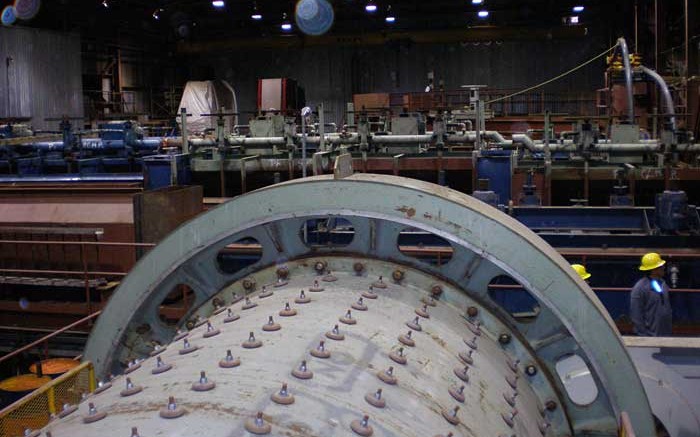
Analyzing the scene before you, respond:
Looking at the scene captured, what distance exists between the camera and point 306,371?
1.95 metres

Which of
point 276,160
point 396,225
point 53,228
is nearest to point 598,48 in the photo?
point 276,160

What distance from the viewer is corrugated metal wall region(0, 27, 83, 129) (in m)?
24.0

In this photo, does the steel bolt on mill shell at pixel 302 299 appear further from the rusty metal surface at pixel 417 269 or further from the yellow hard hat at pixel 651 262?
the yellow hard hat at pixel 651 262

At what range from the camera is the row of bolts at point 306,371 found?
5.63 ft

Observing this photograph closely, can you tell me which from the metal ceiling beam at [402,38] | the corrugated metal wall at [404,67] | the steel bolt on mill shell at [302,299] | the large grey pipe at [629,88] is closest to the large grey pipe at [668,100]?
the large grey pipe at [629,88]

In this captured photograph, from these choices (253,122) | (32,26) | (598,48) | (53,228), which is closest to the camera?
(53,228)

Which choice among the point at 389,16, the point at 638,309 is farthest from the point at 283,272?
the point at 389,16

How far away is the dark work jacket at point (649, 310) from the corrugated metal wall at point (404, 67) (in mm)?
23458

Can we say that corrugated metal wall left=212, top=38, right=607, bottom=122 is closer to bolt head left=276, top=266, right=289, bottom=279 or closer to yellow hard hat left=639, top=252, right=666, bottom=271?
yellow hard hat left=639, top=252, right=666, bottom=271

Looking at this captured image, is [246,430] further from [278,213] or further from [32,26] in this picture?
[32,26]

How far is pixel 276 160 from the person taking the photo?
39.7 feet

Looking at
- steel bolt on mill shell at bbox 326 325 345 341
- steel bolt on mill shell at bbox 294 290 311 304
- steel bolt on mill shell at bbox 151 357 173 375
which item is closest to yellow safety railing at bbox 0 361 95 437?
steel bolt on mill shell at bbox 151 357 173 375

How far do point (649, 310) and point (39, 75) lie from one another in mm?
24014

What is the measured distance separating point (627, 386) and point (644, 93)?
58.5ft
